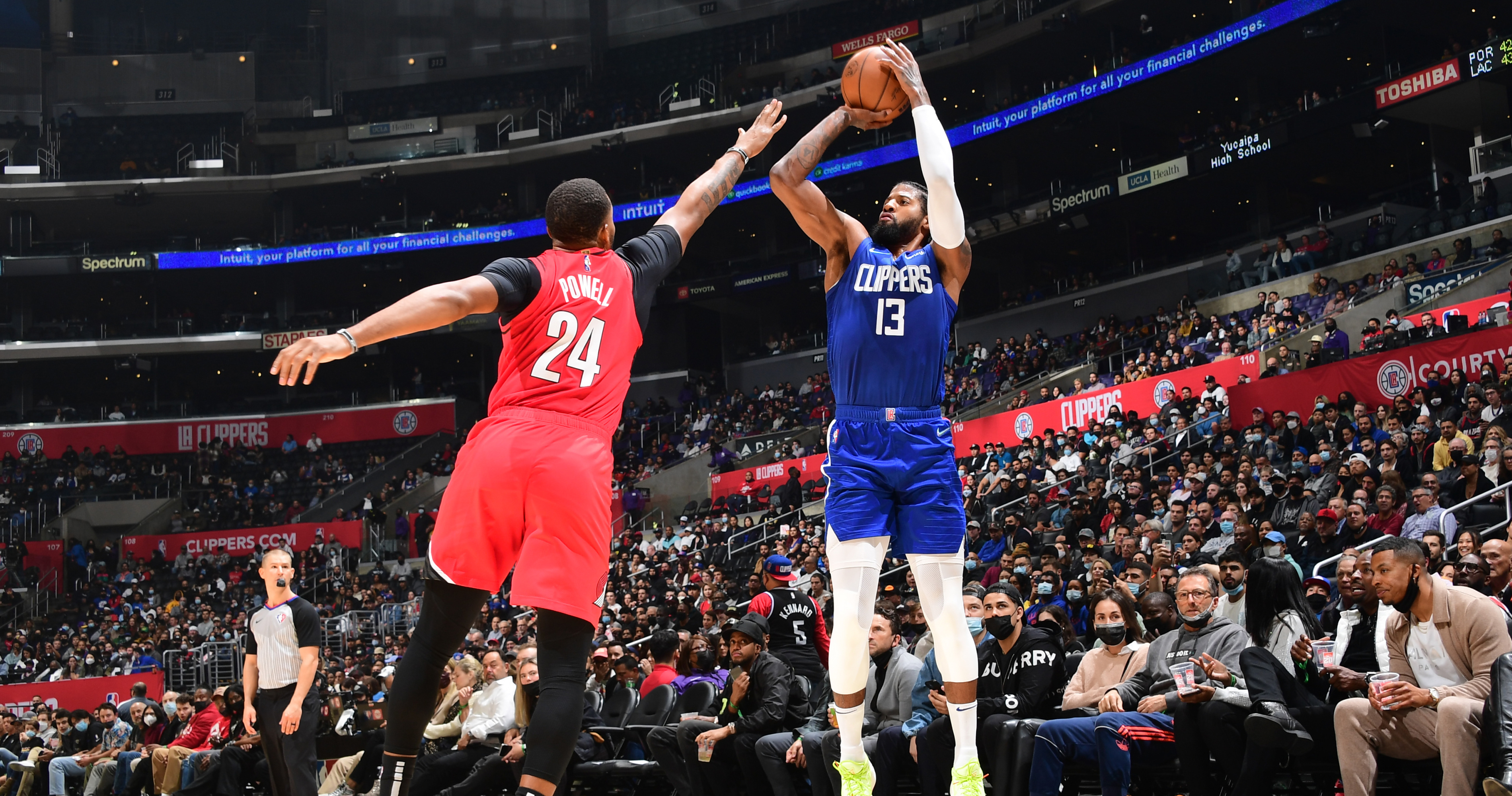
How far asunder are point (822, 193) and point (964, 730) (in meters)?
2.13

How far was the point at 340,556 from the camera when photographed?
29.5 m

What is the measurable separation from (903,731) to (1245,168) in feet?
83.4

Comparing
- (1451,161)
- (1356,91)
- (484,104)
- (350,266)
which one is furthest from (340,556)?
(1451,161)

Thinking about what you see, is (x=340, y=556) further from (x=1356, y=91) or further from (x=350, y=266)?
(x=1356, y=91)

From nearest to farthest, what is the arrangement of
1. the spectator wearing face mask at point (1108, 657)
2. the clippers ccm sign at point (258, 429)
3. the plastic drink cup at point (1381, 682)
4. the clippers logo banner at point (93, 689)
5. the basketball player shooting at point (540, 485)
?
the basketball player shooting at point (540, 485) < the plastic drink cup at point (1381, 682) < the spectator wearing face mask at point (1108, 657) < the clippers logo banner at point (93, 689) < the clippers ccm sign at point (258, 429)

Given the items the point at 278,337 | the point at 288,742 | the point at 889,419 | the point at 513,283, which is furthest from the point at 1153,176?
the point at 513,283

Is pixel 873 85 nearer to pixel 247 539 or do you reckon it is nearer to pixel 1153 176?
pixel 1153 176

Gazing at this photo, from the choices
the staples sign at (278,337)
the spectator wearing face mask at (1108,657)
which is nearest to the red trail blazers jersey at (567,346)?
the spectator wearing face mask at (1108,657)

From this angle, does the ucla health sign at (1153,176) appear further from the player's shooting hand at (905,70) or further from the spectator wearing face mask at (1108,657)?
the player's shooting hand at (905,70)

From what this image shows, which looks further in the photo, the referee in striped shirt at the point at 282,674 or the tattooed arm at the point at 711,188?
the referee in striped shirt at the point at 282,674

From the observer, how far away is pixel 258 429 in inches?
1492

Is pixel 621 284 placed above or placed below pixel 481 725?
above

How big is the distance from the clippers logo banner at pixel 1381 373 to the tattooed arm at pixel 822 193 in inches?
502

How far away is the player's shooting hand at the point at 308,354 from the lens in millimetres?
3348
